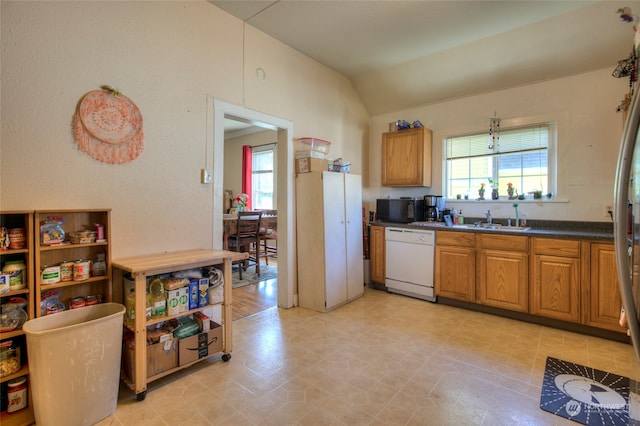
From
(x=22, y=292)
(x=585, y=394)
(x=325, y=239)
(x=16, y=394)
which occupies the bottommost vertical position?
(x=585, y=394)

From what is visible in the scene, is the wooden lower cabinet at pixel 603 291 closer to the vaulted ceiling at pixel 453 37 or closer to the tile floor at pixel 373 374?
the tile floor at pixel 373 374

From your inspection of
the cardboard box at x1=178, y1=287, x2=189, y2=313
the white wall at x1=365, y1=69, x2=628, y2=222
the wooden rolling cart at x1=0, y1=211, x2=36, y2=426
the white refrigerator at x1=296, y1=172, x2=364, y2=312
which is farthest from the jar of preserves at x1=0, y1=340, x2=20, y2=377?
the white wall at x1=365, y1=69, x2=628, y2=222

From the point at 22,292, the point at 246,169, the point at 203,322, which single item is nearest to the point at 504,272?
the point at 203,322

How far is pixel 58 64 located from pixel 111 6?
0.56 metres

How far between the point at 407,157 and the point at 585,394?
2.87 m

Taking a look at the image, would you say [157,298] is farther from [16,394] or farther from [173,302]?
[16,394]

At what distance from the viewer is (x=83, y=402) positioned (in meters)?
1.60

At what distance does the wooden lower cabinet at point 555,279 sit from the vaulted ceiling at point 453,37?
180 centimetres

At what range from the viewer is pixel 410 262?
146 inches

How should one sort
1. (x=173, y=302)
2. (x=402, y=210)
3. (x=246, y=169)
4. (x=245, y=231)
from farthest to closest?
(x=246, y=169)
(x=245, y=231)
(x=402, y=210)
(x=173, y=302)

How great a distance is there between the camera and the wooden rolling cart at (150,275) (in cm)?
183

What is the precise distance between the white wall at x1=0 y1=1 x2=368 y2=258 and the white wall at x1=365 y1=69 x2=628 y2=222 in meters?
2.58

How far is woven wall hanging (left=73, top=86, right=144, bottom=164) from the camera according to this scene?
1.98 m

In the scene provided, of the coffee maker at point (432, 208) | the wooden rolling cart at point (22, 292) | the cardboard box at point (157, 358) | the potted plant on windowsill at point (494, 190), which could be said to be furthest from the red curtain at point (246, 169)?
the wooden rolling cart at point (22, 292)
